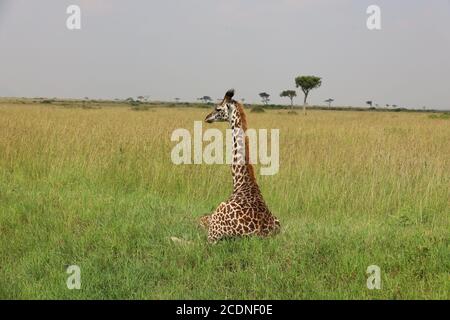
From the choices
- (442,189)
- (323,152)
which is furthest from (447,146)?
(442,189)

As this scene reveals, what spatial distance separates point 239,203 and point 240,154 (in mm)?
544

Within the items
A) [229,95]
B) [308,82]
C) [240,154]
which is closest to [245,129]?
[240,154]

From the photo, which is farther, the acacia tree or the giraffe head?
the acacia tree

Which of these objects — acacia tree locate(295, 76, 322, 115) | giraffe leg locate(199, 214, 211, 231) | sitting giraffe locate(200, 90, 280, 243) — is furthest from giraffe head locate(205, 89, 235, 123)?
acacia tree locate(295, 76, 322, 115)

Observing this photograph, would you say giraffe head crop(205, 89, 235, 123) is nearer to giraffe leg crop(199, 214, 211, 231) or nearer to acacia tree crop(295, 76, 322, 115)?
giraffe leg crop(199, 214, 211, 231)

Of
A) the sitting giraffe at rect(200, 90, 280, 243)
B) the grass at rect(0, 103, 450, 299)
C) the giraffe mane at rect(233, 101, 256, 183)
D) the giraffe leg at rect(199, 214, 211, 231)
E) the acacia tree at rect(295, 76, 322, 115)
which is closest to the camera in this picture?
the grass at rect(0, 103, 450, 299)

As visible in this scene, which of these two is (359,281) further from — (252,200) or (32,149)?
(32,149)

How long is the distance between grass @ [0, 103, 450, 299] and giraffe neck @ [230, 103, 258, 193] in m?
0.69

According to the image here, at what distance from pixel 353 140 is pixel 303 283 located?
8484mm

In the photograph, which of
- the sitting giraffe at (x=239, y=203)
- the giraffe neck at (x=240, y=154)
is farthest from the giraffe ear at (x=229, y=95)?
the giraffe neck at (x=240, y=154)

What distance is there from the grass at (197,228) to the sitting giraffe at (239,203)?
0.56ft

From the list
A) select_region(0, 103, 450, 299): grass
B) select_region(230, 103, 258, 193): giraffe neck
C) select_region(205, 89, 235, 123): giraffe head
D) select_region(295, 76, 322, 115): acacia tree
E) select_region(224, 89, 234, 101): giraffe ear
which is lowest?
select_region(0, 103, 450, 299): grass

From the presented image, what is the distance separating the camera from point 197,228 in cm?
570

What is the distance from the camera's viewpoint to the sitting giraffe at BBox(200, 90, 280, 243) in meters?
5.21
